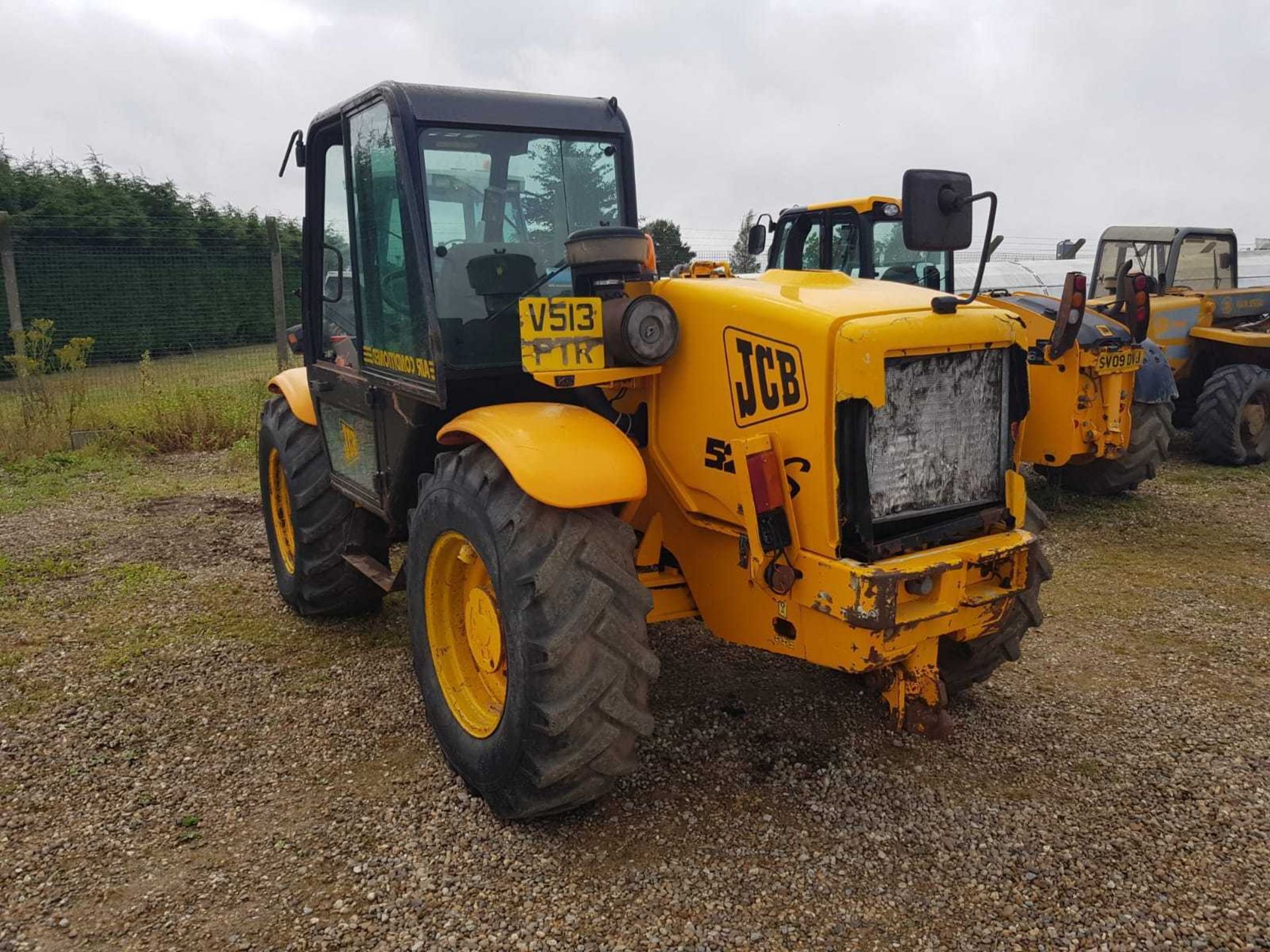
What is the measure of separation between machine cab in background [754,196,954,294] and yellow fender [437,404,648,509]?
185 inches

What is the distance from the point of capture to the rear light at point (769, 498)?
2.79 m

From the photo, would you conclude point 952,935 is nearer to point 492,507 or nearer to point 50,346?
point 492,507

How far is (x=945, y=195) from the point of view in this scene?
8.88ft

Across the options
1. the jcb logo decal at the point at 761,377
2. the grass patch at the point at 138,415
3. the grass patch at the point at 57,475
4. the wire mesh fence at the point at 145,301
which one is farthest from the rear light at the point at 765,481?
the wire mesh fence at the point at 145,301

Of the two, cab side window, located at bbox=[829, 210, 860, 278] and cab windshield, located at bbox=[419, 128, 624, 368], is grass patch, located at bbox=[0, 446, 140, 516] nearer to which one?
cab windshield, located at bbox=[419, 128, 624, 368]

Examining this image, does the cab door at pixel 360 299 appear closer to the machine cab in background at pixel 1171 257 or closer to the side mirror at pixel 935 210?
the side mirror at pixel 935 210

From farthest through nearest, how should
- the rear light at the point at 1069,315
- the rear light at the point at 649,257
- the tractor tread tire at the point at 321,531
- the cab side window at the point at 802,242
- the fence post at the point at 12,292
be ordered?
1. the fence post at the point at 12,292
2. the cab side window at the point at 802,242
3. the tractor tread tire at the point at 321,531
4. the rear light at the point at 1069,315
5. the rear light at the point at 649,257

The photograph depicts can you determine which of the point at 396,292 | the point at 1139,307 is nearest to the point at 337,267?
the point at 396,292

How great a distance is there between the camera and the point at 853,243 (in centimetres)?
770

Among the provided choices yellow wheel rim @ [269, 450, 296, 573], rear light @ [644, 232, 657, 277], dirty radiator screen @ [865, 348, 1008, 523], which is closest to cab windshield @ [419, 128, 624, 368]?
rear light @ [644, 232, 657, 277]

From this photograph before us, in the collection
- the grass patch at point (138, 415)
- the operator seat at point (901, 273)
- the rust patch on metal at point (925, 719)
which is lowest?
the rust patch on metal at point (925, 719)

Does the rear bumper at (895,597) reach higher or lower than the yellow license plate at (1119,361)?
lower

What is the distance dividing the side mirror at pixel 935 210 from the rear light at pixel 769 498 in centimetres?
74

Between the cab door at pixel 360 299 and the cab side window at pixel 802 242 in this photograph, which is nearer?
the cab door at pixel 360 299
